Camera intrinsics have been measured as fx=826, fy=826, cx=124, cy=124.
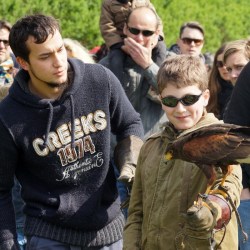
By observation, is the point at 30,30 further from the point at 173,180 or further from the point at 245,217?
the point at 245,217

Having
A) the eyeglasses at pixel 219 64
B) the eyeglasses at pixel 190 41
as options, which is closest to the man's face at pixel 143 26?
the eyeglasses at pixel 219 64

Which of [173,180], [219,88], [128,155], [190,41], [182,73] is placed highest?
[182,73]

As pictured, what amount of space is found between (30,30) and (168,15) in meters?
11.5

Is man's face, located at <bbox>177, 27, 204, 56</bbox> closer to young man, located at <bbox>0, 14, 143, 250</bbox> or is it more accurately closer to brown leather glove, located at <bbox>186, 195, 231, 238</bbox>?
young man, located at <bbox>0, 14, 143, 250</bbox>

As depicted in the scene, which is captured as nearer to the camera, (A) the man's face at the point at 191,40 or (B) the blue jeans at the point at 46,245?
(B) the blue jeans at the point at 46,245

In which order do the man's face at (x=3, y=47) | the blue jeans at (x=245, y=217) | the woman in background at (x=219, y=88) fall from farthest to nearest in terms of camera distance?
the man's face at (x=3, y=47) → the woman in background at (x=219, y=88) → the blue jeans at (x=245, y=217)

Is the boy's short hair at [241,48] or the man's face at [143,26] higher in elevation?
the man's face at [143,26]

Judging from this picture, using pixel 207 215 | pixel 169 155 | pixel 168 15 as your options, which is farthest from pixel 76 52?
pixel 168 15

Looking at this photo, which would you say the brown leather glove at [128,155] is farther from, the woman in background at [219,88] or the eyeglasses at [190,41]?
the eyeglasses at [190,41]

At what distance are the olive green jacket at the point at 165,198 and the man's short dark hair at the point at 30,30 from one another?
0.98 m

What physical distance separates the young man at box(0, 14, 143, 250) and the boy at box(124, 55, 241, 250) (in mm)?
543

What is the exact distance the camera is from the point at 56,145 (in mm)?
5098

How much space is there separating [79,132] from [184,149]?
3.66ft

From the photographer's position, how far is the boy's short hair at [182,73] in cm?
458
